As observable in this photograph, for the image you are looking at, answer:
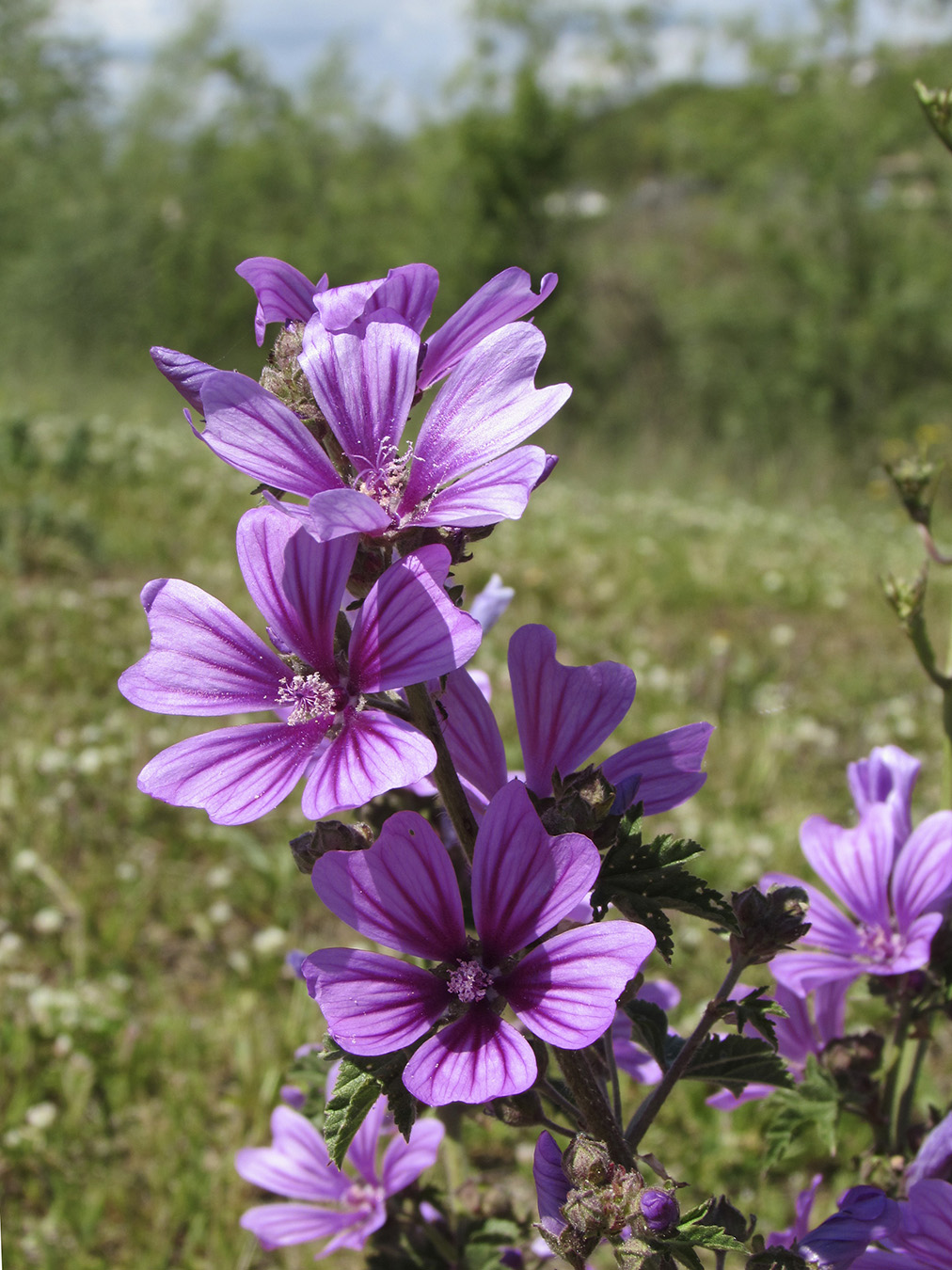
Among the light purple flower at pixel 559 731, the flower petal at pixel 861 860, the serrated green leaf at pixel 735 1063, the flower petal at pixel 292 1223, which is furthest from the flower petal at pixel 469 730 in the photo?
the flower petal at pixel 292 1223

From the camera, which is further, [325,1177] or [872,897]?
[325,1177]

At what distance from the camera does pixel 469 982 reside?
80cm

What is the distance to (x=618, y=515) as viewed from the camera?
7238 mm

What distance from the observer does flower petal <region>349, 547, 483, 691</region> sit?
72cm

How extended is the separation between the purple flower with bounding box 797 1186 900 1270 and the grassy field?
84 cm

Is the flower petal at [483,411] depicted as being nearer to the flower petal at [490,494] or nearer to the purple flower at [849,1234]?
the flower petal at [490,494]

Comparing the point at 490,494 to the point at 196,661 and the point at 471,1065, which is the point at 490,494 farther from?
the point at 471,1065

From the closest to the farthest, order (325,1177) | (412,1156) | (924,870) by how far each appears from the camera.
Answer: (924,870), (412,1156), (325,1177)

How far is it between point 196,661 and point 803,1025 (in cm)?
87

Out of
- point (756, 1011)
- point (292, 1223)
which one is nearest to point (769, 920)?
point (756, 1011)

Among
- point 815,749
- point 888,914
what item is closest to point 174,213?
point 815,749

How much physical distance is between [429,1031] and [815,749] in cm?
303

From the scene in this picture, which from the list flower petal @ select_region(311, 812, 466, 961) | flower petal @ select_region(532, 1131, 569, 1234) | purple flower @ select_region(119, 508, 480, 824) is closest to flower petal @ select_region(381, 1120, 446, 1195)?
flower petal @ select_region(532, 1131, 569, 1234)

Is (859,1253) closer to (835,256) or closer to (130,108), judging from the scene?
(835,256)
